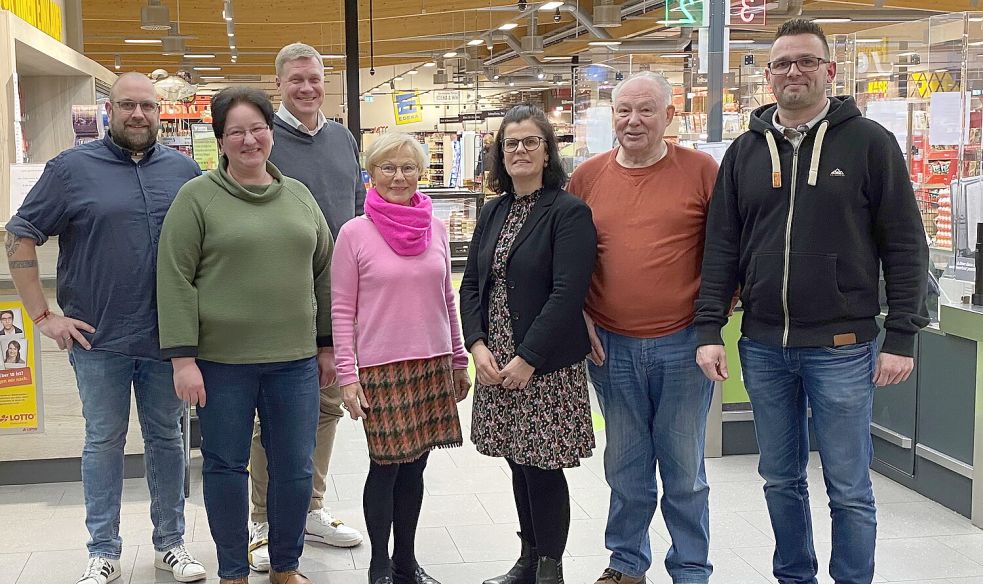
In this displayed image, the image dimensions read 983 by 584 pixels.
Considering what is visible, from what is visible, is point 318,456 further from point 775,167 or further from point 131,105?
point 775,167

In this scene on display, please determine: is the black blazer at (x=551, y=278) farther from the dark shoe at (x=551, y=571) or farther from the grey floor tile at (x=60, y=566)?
the grey floor tile at (x=60, y=566)

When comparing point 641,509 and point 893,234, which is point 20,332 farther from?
point 893,234

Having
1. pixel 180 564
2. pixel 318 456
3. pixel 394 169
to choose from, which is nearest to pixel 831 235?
pixel 394 169

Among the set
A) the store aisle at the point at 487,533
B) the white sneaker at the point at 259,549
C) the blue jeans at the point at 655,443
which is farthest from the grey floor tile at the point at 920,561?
the white sneaker at the point at 259,549

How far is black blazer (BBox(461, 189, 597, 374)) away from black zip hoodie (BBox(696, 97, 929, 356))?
375 millimetres

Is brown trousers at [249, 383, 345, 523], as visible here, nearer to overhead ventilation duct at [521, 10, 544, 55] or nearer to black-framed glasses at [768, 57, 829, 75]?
black-framed glasses at [768, 57, 829, 75]

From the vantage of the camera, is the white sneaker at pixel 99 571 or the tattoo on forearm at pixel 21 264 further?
the white sneaker at pixel 99 571

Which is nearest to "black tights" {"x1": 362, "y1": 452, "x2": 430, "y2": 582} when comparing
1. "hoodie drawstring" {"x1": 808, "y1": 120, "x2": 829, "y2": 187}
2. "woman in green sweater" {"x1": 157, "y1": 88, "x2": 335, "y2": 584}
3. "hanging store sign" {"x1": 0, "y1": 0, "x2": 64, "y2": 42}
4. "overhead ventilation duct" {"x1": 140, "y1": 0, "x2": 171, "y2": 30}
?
"woman in green sweater" {"x1": 157, "y1": 88, "x2": 335, "y2": 584}

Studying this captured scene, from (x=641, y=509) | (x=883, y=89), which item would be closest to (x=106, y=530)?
(x=641, y=509)

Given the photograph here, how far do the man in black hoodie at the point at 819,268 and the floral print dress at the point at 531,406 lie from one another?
413mm

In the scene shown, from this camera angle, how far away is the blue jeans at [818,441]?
8.61 ft

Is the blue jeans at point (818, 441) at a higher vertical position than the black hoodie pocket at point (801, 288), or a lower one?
lower

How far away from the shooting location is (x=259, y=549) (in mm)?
3396

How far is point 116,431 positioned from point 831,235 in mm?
2275
